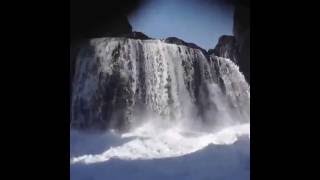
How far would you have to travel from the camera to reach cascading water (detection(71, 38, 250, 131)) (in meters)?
2.03

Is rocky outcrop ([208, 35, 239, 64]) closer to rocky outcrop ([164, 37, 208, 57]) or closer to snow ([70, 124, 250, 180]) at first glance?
rocky outcrop ([164, 37, 208, 57])

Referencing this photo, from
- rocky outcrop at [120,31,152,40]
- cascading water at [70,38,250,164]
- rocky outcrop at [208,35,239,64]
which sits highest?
rocky outcrop at [120,31,152,40]

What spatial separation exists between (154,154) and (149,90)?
31 centimetres

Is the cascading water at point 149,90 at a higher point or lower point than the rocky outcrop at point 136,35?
lower

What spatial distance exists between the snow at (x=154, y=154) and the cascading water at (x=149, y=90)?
56 mm

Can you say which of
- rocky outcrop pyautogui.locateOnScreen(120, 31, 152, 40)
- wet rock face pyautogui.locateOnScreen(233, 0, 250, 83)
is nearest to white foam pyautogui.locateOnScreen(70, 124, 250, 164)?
wet rock face pyautogui.locateOnScreen(233, 0, 250, 83)

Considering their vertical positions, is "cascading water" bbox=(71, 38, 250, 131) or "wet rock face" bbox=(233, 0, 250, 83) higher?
"wet rock face" bbox=(233, 0, 250, 83)

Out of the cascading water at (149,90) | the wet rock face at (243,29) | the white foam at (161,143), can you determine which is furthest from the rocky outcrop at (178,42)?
the white foam at (161,143)

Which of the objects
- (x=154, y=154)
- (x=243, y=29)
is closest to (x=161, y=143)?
(x=154, y=154)

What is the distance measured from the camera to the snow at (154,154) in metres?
2.01

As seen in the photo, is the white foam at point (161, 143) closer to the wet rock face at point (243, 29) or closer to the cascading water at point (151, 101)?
the cascading water at point (151, 101)

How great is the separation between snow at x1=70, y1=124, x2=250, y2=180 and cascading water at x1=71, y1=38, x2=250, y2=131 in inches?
2.2

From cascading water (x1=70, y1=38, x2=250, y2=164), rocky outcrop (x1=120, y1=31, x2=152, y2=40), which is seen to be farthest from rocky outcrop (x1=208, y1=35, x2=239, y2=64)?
rocky outcrop (x1=120, y1=31, x2=152, y2=40)
